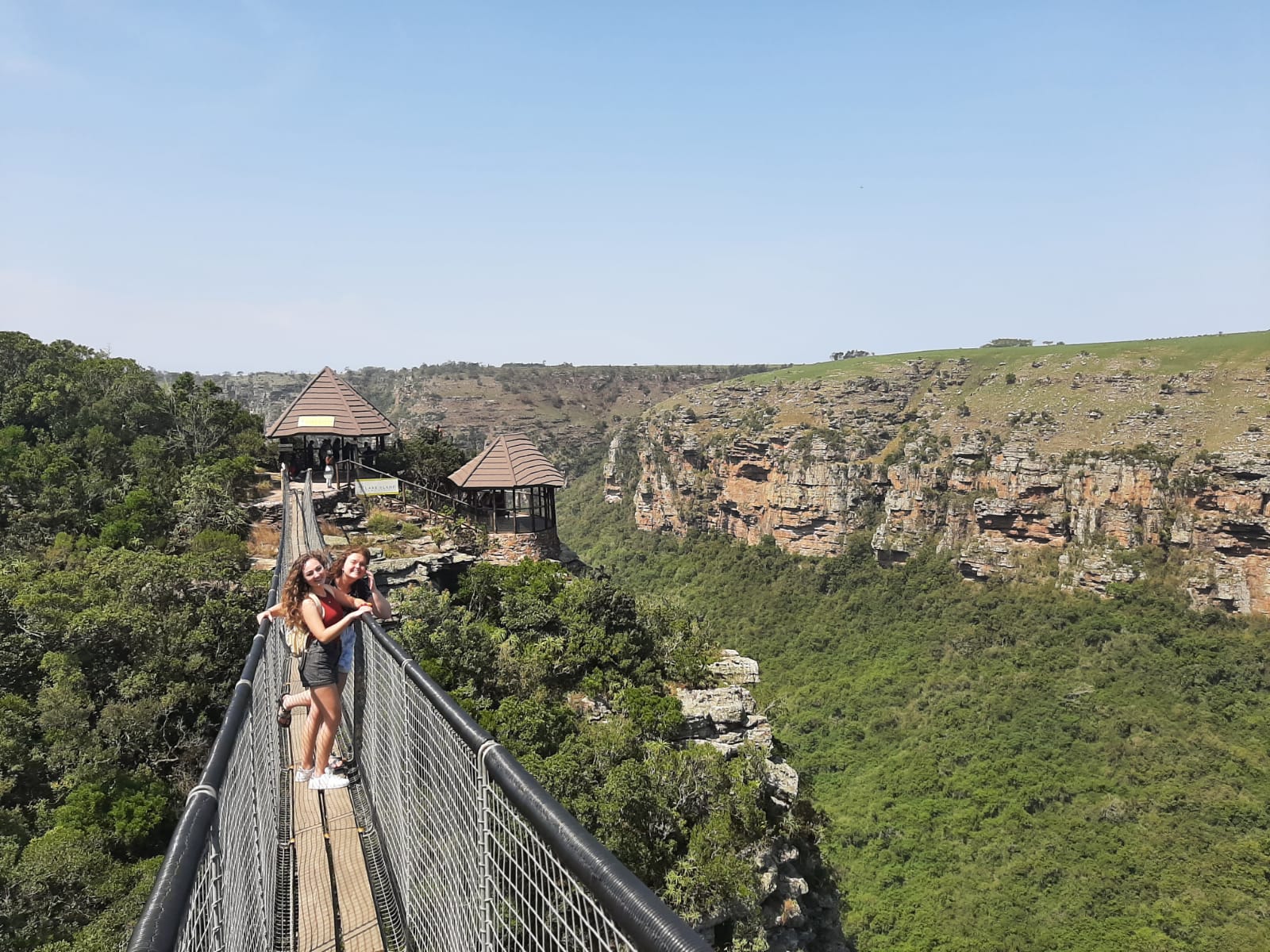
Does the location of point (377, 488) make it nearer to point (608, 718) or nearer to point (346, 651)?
point (608, 718)


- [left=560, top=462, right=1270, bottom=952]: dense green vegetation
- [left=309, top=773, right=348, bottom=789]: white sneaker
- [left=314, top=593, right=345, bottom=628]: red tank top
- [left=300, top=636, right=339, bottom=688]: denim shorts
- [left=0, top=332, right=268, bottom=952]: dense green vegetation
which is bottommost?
[left=560, top=462, right=1270, bottom=952]: dense green vegetation

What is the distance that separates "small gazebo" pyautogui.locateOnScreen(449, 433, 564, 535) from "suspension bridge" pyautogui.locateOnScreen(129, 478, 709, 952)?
15.7 m

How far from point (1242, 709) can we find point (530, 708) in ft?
141

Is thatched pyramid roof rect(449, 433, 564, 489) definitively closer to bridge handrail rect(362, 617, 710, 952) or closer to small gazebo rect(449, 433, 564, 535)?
small gazebo rect(449, 433, 564, 535)

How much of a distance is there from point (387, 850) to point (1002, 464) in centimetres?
6386

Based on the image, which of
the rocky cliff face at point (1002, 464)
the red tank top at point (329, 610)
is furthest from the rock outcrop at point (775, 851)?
the rocky cliff face at point (1002, 464)

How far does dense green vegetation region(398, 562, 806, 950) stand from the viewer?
14.2 metres

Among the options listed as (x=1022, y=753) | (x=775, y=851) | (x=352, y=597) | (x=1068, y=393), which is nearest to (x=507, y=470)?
(x=775, y=851)

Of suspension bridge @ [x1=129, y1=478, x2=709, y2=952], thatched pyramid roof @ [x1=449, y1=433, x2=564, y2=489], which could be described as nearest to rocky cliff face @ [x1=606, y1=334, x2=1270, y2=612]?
thatched pyramid roof @ [x1=449, y1=433, x2=564, y2=489]

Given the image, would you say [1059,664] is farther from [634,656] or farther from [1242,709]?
[634,656]

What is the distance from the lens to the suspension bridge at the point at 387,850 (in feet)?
6.10

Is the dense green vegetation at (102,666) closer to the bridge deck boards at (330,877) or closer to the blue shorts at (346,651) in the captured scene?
the bridge deck boards at (330,877)

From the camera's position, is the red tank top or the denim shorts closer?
the denim shorts

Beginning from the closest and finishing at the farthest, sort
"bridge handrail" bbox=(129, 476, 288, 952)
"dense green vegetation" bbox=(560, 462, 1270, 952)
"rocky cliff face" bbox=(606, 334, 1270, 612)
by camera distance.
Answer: "bridge handrail" bbox=(129, 476, 288, 952)
"dense green vegetation" bbox=(560, 462, 1270, 952)
"rocky cliff face" bbox=(606, 334, 1270, 612)
